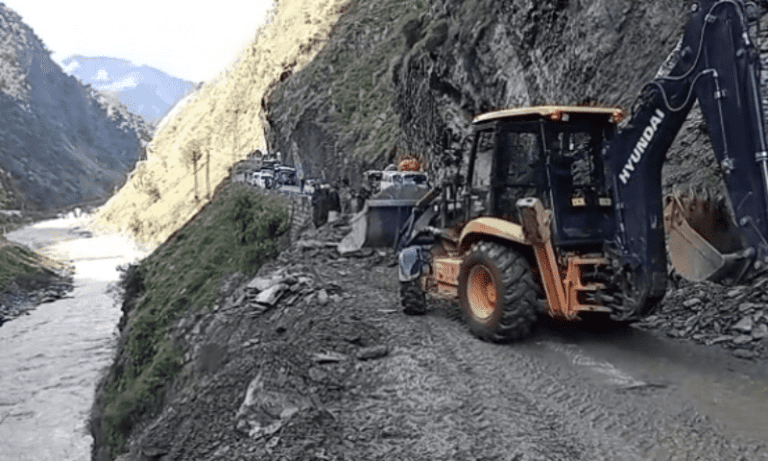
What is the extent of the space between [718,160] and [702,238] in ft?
2.36

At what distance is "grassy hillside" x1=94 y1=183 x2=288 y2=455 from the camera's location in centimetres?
1564

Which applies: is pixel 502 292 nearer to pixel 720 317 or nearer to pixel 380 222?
pixel 720 317

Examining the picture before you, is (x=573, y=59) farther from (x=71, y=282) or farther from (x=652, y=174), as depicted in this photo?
(x=71, y=282)

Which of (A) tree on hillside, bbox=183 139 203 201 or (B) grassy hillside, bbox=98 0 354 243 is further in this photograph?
(A) tree on hillside, bbox=183 139 203 201

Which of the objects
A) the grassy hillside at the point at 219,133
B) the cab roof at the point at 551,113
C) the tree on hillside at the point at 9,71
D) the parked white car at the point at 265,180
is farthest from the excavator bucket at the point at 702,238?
the tree on hillside at the point at 9,71

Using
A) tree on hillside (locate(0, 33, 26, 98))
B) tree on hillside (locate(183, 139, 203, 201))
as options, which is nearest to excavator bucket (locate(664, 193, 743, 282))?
tree on hillside (locate(183, 139, 203, 201))

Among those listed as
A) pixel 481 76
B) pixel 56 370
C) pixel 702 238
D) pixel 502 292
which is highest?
pixel 481 76

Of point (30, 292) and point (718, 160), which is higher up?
point (718, 160)

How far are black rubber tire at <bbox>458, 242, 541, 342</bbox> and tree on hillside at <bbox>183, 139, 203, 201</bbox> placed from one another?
59520 mm

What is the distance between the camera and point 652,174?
5.45 m

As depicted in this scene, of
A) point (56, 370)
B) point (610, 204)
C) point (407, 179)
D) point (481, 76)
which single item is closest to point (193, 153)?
point (56, 370)

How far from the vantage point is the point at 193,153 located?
6588cm

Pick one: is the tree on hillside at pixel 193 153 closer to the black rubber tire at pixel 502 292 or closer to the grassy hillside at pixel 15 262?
A: the grassy hillside at pixel 15 262

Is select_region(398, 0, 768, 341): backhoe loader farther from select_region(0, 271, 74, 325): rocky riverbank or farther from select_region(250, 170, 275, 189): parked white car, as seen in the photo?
select_region(0, 271, 74, 325): rocky riverbank
